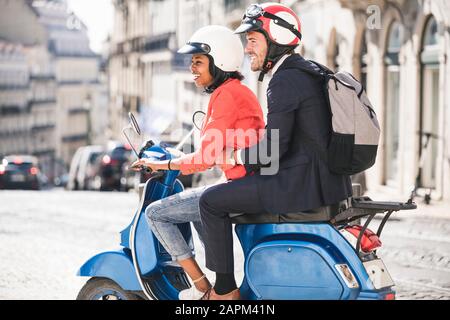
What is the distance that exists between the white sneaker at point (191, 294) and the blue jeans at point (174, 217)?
173 millimetres

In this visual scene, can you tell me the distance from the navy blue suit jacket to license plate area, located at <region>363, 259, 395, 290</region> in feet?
1.14

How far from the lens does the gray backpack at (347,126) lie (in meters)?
5.38

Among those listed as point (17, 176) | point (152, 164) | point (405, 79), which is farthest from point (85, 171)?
point (152, 164)

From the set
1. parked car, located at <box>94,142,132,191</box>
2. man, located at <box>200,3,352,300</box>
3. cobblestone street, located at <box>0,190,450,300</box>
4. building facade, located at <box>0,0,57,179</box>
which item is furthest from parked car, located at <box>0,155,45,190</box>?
building facade, located at <box>0,0,57,179</box>

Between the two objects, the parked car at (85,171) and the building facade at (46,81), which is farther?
the building facade at (46,81)

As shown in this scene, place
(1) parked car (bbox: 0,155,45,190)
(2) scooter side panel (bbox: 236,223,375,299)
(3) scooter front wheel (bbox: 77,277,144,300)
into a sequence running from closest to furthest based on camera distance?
(2) scooter side panel (bbox: 236,223,375,299)
(3) scooter front wheel (bbox: 77,277,144,300)
(1) parked car (bbox: 0,155,45,190)

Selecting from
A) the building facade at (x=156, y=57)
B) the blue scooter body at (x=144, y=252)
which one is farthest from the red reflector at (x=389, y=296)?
the building facade at (x=156, y=57)

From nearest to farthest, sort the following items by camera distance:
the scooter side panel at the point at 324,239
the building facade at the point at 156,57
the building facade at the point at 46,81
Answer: the scooter side panel at the point at 324,239 < the building facade at the point at 156,57 < the building facade at the point at 46,81

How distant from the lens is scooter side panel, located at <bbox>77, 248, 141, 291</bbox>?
20.4 feet

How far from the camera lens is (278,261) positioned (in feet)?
18.2

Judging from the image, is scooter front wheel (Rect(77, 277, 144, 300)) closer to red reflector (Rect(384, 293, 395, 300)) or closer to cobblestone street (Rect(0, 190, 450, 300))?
cobblestone street (Rect(0, 190, 450, 300))

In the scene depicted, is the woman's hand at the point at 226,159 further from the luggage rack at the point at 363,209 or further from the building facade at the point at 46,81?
the building facade at the point at 46,81

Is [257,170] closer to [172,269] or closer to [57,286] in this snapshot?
[172,269]
